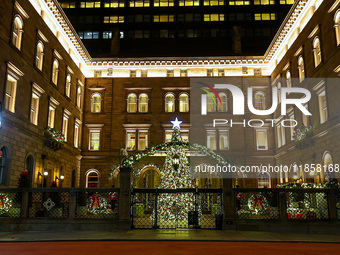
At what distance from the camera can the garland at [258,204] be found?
15.2m

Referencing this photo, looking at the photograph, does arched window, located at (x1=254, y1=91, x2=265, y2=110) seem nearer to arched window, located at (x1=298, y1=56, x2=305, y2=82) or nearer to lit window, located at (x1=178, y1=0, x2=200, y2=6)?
arched window, located at (x1=298, y1=56, x2=305, y2=82)

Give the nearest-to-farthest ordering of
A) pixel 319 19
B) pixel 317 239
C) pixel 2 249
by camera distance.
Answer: pixel 2 249, pixel 317 239, pixel 319 19

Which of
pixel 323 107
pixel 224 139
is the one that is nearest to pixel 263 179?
pixel 224 139

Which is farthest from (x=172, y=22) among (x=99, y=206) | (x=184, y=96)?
(x=99, y=206)

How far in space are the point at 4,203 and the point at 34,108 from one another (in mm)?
13398

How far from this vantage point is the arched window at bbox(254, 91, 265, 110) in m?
40.4

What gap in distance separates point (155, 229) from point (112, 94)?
27.4 meters

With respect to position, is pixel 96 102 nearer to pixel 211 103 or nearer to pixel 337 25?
pixel 211 103

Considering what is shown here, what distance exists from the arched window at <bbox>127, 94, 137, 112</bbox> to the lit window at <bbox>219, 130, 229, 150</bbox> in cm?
1031

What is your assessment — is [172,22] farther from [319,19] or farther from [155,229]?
[155,229]

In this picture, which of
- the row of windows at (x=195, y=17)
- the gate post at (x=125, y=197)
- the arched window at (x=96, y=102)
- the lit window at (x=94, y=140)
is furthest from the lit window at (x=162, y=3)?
the gate post at (x=125, y=197)

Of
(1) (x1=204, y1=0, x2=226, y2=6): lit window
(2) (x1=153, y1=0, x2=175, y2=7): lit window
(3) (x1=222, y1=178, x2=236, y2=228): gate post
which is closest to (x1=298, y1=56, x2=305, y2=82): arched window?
(3) (x1=222, y1=178, x2=236, y2=228): gate post

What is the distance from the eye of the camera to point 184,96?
4078 cm

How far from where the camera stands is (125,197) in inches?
602
